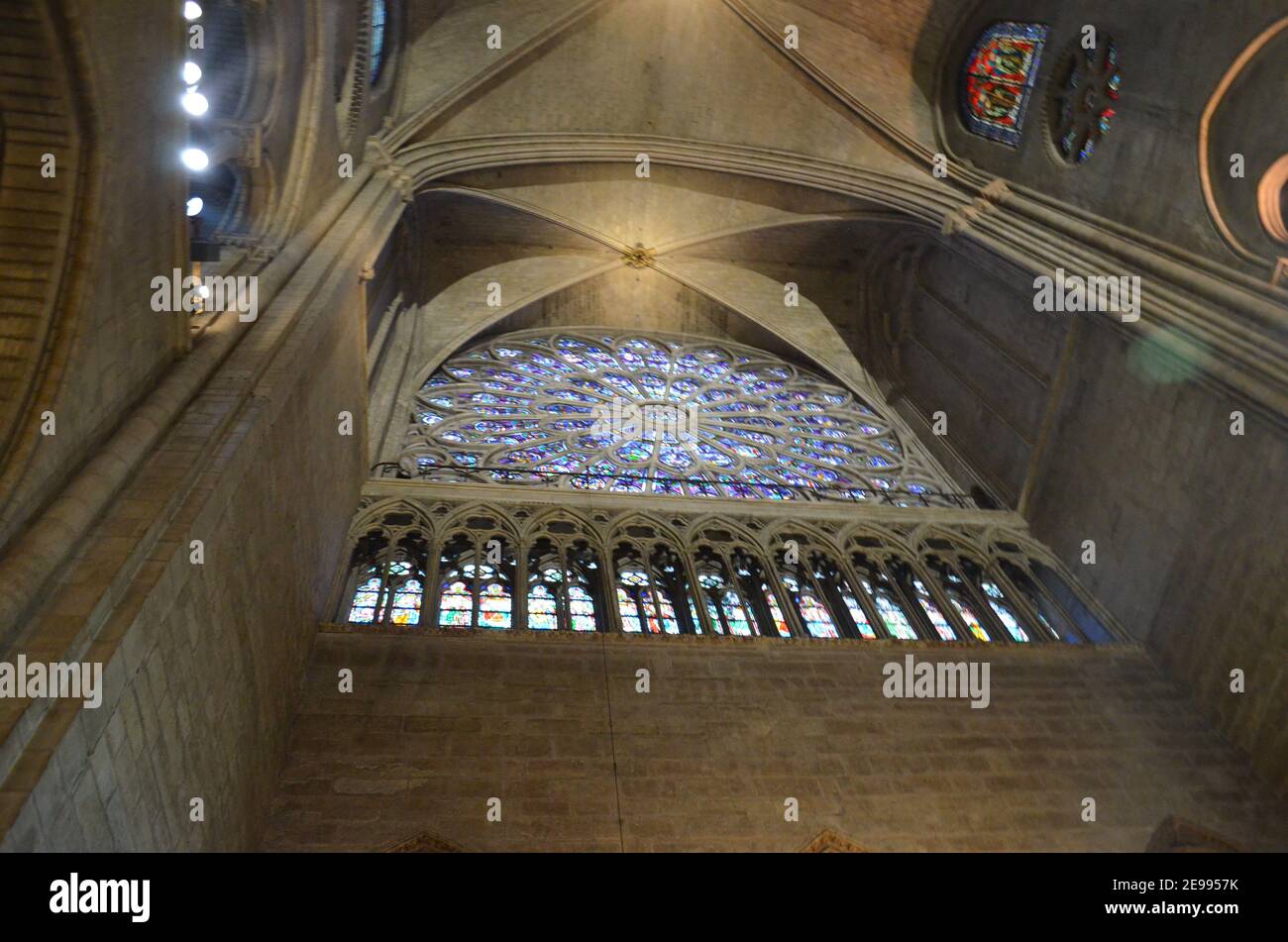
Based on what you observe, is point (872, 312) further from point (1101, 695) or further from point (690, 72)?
point (1101, 695)

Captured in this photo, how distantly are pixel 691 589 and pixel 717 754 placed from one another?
1.94 meters

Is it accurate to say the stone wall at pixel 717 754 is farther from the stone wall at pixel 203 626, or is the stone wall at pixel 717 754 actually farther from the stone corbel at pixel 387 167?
the stone corbel at pixel 387 167

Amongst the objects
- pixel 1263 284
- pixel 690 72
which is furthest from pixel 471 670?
pixel 690 72

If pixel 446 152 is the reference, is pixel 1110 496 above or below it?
below

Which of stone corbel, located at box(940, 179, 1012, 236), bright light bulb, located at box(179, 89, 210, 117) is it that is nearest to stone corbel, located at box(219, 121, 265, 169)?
bright light bulb, located at box(179, 89, 210, 117)

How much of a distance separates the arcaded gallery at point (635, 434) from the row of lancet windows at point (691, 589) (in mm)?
45

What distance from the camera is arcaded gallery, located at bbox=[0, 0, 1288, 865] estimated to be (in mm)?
4539

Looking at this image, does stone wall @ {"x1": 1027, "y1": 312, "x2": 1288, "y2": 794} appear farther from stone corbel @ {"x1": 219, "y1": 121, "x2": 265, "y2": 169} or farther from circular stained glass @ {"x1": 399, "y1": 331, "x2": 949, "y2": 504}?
stone corbel @ {"x1": 219, "y1": 121, "x2": 265, "y2": 169}

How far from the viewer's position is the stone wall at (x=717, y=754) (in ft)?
20.1

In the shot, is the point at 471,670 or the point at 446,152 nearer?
the point at 471,670

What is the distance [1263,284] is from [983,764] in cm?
447

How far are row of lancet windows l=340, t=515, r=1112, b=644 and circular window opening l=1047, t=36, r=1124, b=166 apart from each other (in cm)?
479

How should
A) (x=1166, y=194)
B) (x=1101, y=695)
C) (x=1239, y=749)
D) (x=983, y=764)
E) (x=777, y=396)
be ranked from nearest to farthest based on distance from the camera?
(x=983, y=764), (x=1239, y=749), (x=1101, y=695), (x=1166, y=194), (x=777, y=396)
